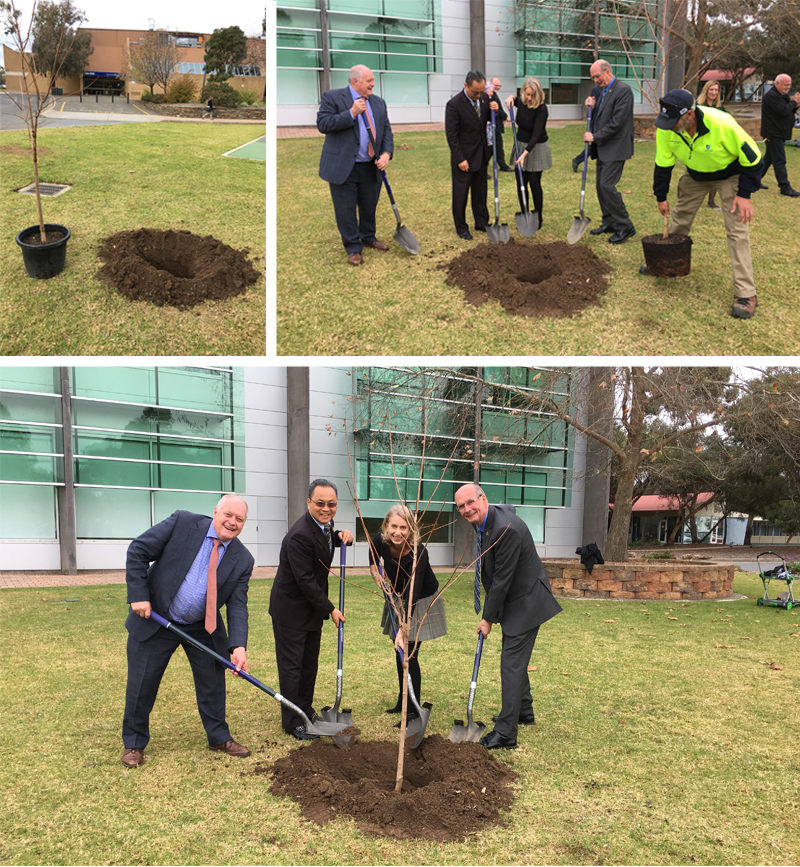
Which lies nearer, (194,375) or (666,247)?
(666,247)

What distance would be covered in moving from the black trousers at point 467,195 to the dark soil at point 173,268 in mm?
2326

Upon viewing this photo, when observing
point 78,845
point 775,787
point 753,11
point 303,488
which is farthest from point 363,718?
point 753,11

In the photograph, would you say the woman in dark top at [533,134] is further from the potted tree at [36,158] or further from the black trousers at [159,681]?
the black trousers at [159,681]

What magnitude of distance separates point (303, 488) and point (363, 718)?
34.3 ft

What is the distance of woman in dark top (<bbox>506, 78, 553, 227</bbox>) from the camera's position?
806cm

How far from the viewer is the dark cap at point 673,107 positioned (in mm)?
6051

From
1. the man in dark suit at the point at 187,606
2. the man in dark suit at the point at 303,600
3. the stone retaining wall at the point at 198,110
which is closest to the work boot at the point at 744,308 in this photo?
the man in dark suit at the point at 303,600

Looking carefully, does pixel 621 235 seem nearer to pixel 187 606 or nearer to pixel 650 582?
pixel 650 582

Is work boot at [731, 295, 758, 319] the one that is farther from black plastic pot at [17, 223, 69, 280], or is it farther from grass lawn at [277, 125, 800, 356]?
black plastic pot at [17, 223, 69, 280]

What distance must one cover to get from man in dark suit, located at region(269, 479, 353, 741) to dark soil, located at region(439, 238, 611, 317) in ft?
10.8

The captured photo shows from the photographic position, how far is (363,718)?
4766mm

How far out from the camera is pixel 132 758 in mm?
3848

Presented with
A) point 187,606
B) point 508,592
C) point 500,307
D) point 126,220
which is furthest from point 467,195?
point 187,606

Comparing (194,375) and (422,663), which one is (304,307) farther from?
(194,375)
